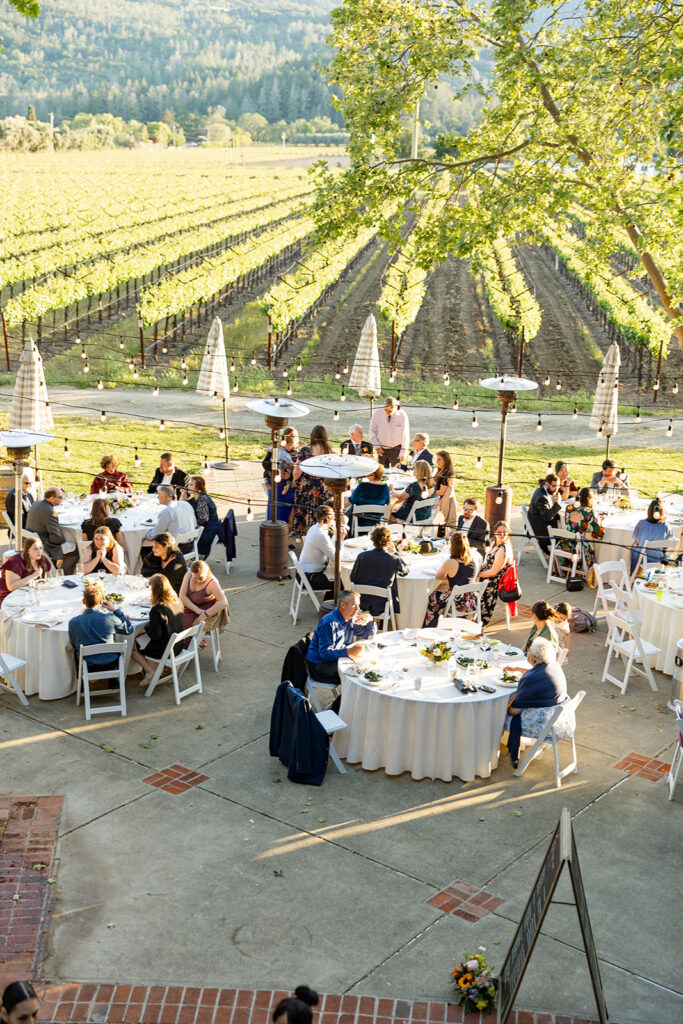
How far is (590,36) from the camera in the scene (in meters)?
13.8

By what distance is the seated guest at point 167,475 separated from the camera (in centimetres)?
1273

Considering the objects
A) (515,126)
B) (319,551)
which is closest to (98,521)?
(319,551)

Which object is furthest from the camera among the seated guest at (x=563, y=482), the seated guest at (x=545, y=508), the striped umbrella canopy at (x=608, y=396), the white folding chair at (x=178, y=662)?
the striped umbrella canopy at (x=608, y=396)

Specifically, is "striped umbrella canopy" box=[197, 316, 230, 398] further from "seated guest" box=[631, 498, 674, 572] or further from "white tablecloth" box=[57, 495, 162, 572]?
"seated guest" box=[631, 498, 674, 572]

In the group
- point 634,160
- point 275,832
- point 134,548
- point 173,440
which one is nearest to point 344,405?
point 173,440

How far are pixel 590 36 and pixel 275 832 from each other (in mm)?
11589

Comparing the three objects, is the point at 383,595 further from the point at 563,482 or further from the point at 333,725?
the point at 563,482

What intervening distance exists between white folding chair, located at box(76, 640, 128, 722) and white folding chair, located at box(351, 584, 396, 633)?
2458 millimetres

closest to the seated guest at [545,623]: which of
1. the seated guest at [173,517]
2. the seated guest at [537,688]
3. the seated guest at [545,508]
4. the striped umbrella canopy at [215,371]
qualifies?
the seated guest at [537,688]

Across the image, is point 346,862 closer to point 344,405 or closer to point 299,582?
point 299,582

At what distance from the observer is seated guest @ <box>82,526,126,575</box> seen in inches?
414

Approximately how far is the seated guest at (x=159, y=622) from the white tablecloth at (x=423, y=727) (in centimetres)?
189

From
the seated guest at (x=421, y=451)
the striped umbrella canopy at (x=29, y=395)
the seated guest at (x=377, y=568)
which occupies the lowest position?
the seated guest at (x=377, y=568)

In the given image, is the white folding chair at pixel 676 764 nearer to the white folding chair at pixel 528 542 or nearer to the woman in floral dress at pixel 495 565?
the woman in floral dress at pixel 495 565
